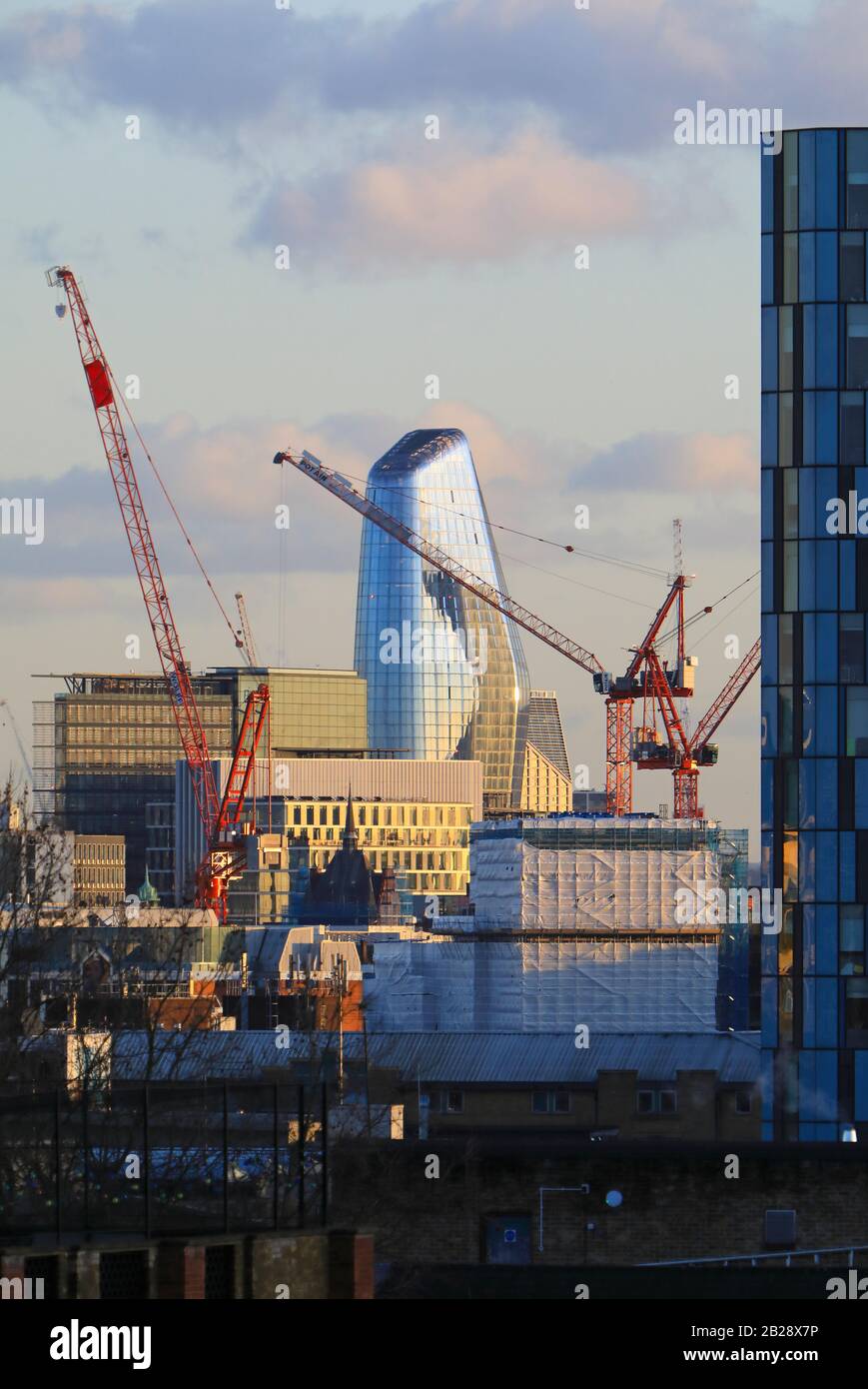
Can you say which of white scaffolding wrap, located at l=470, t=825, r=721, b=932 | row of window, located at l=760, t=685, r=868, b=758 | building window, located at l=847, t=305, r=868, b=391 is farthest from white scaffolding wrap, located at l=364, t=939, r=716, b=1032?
building window, located at l=847, t=305, r=868, b=391

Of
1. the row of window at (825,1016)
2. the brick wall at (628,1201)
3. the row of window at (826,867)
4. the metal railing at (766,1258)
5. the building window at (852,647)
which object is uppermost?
the building window at (852,647)

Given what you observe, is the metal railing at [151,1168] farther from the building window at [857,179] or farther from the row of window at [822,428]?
the building window at [857,179]

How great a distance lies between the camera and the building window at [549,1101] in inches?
3944

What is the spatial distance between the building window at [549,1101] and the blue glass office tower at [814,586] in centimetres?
741

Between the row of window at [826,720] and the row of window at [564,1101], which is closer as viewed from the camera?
the row of window at [826,720]

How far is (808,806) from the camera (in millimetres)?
98750

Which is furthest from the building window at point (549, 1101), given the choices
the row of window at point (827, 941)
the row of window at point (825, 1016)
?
the row of window at point (827, 941)

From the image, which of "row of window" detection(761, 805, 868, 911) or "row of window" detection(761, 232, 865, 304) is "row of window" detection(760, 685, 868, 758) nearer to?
"row of window" detection(761, 805, 868, 911)

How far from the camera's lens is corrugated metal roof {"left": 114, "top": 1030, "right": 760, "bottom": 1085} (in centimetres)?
10850

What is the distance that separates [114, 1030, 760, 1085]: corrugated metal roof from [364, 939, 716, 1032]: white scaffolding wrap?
4963 cm

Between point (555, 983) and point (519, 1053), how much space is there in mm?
61777

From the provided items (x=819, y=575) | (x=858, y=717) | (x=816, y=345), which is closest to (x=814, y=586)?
(x=819, y=575)

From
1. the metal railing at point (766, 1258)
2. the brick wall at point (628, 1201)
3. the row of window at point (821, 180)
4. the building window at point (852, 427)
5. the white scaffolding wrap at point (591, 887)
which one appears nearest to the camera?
the metal railing at point (766, 1258)
